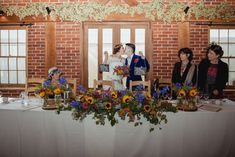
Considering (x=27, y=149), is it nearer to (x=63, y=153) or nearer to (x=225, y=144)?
(x=63, y=153)

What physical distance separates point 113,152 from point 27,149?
1.06 metres

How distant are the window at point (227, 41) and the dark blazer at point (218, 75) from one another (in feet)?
8.40

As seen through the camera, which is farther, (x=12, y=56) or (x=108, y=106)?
(x=12, y=56)

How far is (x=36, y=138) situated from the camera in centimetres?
370

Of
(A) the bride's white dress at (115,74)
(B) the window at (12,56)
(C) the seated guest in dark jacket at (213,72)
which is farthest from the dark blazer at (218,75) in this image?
(B) the window at (12,56)

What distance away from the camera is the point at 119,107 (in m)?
3.57

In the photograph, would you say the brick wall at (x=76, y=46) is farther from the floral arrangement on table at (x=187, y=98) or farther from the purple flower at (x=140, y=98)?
the purple flower at (x=140, y=98)

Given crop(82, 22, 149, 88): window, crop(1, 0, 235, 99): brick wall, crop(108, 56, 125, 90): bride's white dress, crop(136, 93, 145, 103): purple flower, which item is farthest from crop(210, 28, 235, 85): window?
crop(136, 93, 145, 103): purple flower

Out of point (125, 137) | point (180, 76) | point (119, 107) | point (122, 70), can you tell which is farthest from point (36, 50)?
point (125, 137)

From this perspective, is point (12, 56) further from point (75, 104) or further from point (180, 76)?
point (75, 104)

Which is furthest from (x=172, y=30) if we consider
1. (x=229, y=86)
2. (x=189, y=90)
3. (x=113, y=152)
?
(x=113, y=152)

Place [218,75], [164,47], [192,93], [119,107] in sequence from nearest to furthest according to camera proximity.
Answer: [119,107], [192,93], [218,75], [164,47]

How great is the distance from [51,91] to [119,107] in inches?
35.3

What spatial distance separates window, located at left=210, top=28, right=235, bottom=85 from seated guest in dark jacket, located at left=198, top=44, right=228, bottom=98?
8.35 ft
